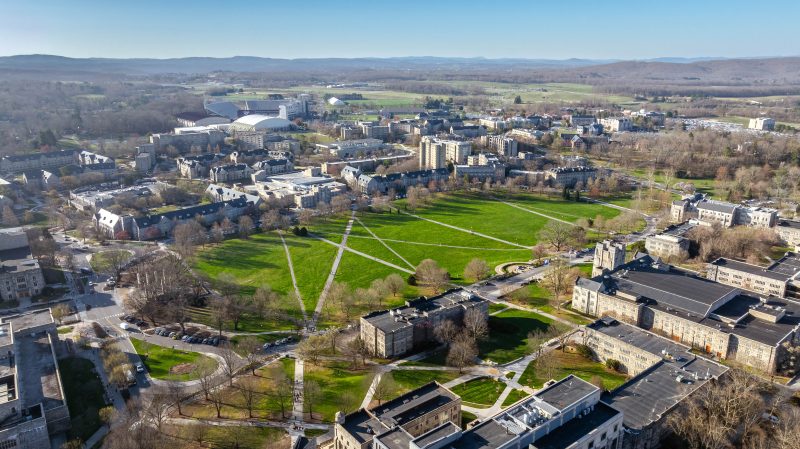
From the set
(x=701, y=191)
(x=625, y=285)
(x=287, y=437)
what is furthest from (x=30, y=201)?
(x=701, y=191)

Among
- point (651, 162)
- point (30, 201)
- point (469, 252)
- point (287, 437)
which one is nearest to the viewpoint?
point (287, 437)

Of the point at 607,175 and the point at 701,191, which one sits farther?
the point at 607,175

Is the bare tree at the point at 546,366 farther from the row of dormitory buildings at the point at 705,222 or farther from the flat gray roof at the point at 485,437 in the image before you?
the row of dormitory buildings at the point at 705,222

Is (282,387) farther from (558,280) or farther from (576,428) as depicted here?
(558,280)

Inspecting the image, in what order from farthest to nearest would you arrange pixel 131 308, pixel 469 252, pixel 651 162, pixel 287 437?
pixel 651 162
pixel 469 252
pixel 131 308
pixel 287 437

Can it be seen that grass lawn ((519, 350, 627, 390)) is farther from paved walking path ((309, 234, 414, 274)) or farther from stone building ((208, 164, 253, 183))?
stone building ((208, 164, 253, 183))

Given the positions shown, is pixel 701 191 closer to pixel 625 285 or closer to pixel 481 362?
pixel 625 285
